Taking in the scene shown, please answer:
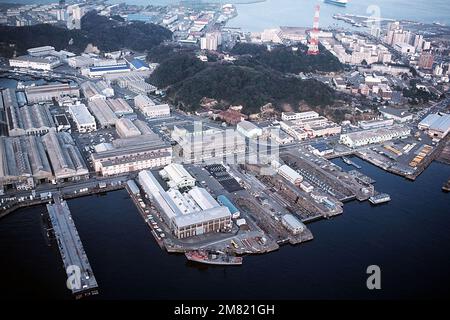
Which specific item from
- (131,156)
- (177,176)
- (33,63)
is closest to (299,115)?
(177,176)

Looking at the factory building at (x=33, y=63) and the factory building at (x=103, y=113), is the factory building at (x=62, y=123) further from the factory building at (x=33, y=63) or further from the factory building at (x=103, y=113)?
the factory building at (x=33, y=63)

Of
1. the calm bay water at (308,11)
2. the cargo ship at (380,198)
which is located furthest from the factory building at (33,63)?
the calm bay water at (308,11)

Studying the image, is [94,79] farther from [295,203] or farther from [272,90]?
[295,203]

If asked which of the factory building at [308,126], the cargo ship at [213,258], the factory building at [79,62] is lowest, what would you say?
the cargo ship at [213,258]

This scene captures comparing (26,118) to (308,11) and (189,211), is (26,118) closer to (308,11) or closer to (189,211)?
(189,211)
